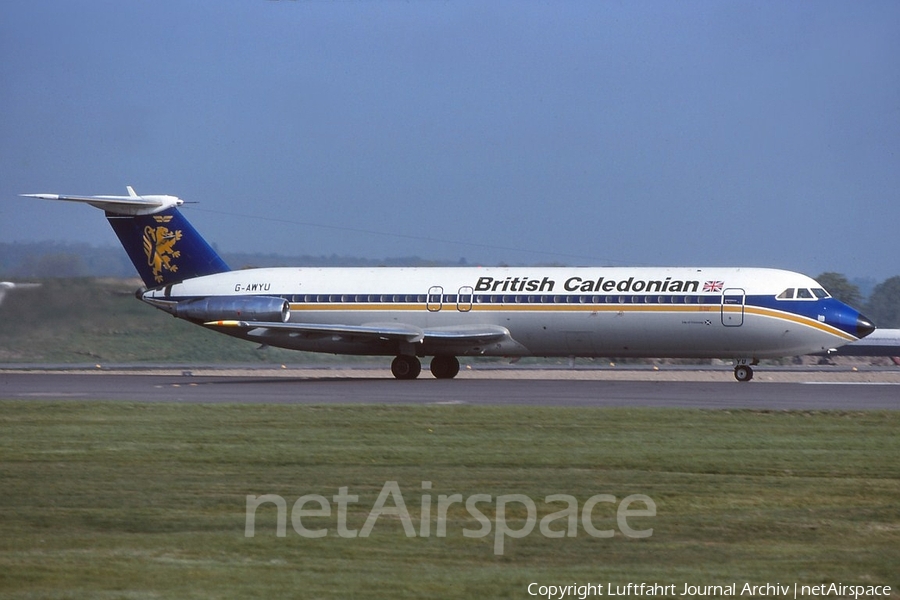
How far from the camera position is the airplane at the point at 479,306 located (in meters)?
33.9

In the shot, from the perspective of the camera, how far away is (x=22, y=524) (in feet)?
37.5

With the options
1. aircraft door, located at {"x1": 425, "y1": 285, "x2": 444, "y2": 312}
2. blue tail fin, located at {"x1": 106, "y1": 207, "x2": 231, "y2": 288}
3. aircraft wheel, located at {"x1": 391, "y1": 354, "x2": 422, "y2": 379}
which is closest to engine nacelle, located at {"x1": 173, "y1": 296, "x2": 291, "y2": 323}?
blue tail fin, located at {"x1": 106, "y1": 207, "x2": 231, "y2": 288}

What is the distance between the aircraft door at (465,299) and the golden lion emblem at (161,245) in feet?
31.3

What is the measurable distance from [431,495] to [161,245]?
28.1 meters

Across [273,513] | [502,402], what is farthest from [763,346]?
[273,513]

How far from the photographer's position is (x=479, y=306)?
3619cm

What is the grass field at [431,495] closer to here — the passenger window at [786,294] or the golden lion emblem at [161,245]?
the passenger window at [786,294]

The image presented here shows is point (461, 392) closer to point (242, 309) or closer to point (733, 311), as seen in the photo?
point (733, 311)

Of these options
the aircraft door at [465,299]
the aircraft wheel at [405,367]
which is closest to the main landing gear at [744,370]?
the aircraft door at [465,299]
